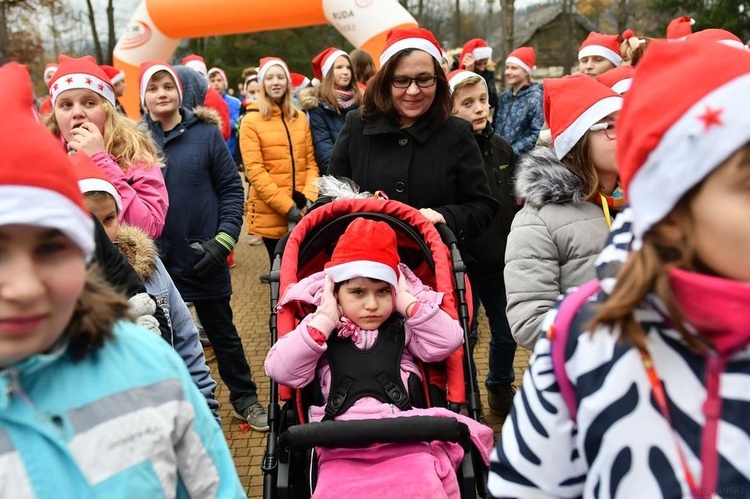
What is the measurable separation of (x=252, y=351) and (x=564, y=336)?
4349mm

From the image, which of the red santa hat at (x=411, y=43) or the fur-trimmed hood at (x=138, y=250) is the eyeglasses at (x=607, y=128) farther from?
the fur-trimmed hood at (x=138, y=250)

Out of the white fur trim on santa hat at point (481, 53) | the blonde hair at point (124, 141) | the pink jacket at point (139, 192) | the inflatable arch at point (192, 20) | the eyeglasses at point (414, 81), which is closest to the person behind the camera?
the pink jacket at point (139, 192)

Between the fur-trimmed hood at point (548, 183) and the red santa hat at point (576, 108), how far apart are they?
0.06 meters

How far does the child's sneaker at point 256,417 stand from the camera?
408cm

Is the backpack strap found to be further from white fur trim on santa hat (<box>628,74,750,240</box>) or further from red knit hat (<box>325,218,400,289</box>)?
red knit hat (<box>325,218,400,289</box>)

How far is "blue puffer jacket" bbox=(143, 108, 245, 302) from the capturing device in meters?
3.94

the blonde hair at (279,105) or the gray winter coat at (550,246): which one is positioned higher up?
the blonde hair at (279,105)

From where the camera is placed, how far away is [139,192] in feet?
10.4

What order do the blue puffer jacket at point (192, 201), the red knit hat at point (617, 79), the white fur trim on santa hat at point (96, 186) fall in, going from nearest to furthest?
the white fur trim on santa hat at point (96, 186) < the red knit hat at point (617, 79) < the blue puffer jacket at point (192, 201)

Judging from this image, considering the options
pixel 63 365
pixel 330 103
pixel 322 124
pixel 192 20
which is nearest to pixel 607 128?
pixel 63 365

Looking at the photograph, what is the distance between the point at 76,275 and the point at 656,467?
3.64ft

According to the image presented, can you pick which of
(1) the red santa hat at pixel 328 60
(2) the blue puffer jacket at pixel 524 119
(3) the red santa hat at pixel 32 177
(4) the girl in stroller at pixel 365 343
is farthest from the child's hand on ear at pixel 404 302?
(1) the red santa hat at pixel 328 60

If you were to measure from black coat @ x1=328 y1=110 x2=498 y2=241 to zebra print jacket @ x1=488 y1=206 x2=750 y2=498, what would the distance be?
80.8 inches

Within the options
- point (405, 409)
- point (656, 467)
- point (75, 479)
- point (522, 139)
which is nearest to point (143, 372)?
point (75, 479)
